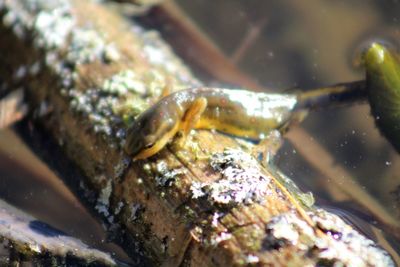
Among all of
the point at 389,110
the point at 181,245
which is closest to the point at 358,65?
the point at 389,110

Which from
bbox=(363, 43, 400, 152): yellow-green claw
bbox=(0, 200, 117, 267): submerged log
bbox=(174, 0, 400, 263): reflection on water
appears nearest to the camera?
bbox=(0, 200, 117, 267): submerged log

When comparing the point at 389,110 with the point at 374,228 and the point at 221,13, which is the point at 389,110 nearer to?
the point at 374,228

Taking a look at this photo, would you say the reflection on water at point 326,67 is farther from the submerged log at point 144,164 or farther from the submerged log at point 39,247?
the submerged log at point 39,247

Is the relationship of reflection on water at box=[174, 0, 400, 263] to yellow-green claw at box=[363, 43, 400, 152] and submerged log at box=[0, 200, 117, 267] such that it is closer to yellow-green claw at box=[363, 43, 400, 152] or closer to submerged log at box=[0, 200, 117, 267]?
yellow-green claw at box=[363, 43, 400, 152]

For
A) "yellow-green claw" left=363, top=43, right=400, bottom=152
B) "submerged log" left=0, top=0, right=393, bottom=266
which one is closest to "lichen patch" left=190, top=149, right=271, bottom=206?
"submerged log" left=0, top=0, right=393, bottom=266

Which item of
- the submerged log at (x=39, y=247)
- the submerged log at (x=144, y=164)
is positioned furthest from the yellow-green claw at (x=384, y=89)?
the submerged log at (x=39, y=247)

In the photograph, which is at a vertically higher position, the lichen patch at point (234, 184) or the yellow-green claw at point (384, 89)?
the yellow-green claw at point (384, 89)

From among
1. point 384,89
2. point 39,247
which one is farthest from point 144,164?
point 384,89
